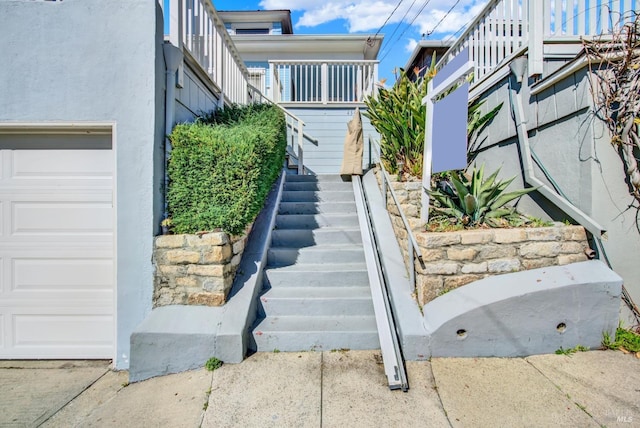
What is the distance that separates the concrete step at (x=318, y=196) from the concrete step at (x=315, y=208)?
0.76ft

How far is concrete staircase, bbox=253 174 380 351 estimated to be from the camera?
3.00 metres

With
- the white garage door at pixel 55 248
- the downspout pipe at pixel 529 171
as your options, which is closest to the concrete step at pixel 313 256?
the white garage door at pixel 55 248

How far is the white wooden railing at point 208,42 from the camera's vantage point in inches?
135

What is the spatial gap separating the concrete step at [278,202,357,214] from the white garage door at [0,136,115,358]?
2.31 meters

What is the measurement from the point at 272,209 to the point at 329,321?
6.37 feet

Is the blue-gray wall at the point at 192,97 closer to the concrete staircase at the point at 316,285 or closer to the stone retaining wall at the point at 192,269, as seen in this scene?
the stone retaining wall at the point at 192,269

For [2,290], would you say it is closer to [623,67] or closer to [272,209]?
[272,209]

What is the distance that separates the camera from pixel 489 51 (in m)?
4.72

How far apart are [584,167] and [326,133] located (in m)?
5.92

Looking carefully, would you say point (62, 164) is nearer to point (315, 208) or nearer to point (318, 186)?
point (315, 208)

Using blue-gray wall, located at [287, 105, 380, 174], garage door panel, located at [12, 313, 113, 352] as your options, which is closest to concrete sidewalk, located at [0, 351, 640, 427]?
garage door panel, located at [12, 313, 113, 352]

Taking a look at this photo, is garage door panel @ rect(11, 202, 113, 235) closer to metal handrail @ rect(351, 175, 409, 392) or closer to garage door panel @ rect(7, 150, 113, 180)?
garage door panel @ rect(7, 150, 113, 180)

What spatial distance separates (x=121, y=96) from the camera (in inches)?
122

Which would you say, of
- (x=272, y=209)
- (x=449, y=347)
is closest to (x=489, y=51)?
(x=272, y=209)
